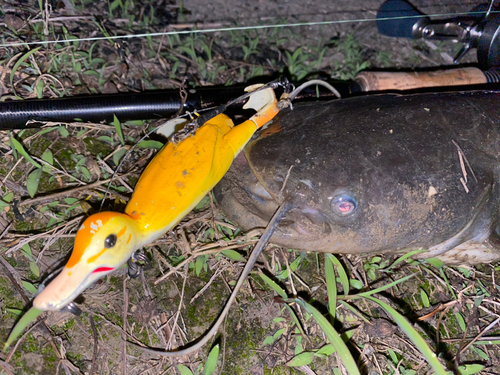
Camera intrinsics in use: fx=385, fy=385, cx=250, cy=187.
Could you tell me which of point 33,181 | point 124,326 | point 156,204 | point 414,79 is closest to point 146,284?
point 124,326

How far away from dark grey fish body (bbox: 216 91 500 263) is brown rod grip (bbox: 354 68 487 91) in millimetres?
554

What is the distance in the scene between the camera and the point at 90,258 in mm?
1456

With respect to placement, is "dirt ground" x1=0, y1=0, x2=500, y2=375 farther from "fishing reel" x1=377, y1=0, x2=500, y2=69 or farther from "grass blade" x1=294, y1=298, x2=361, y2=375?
"fishing reel" x1=377, y1=0, x2=500, y2=69

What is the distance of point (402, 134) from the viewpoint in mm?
1947

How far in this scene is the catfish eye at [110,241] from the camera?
148 cm

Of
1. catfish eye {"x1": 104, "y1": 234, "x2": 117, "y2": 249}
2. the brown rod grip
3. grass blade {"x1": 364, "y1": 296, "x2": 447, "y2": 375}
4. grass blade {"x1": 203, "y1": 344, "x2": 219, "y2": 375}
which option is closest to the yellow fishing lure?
catfish eye {"x1": 104, "y1": 234, "x2": 117, "y2": 249}

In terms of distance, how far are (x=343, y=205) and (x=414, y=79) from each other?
144 cm

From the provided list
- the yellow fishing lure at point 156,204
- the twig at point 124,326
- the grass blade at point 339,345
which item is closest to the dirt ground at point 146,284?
the twig at point 124,326

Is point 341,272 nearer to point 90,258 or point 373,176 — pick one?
point 373,176

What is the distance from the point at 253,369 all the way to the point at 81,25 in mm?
2843

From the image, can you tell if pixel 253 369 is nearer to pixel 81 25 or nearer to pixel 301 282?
pixel 301 282

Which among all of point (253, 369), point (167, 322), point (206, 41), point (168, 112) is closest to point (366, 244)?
point (253, 369)

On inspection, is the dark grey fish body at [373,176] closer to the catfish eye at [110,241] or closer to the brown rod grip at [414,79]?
the brown rod grip at [414,79]

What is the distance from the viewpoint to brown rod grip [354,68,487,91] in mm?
2664
